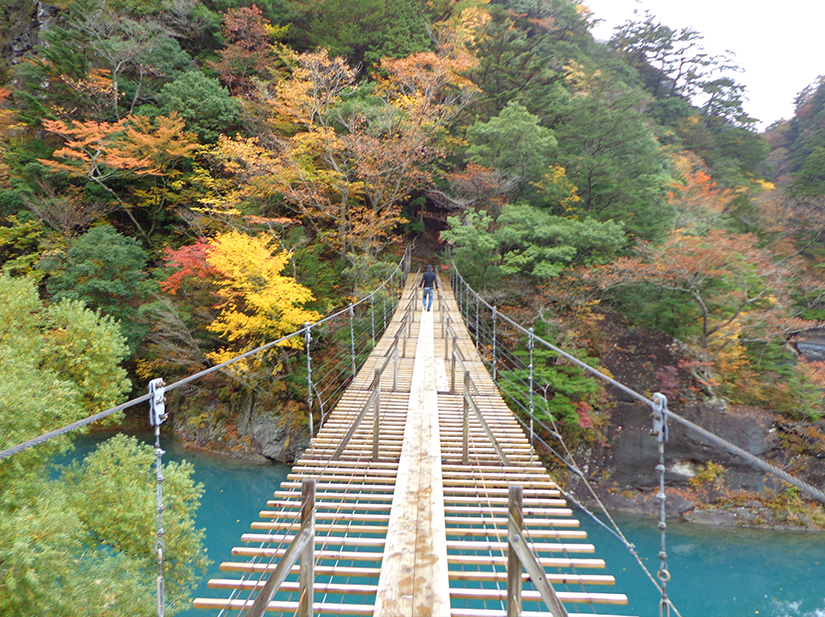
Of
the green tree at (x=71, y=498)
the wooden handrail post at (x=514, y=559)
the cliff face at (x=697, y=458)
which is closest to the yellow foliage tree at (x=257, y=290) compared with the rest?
the green tree at (x=71, y=498)

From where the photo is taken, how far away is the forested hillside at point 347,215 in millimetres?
7957

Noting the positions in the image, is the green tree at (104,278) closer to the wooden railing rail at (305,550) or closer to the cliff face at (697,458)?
the wooden railing rail at (305,550)

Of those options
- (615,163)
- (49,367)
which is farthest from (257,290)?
(615,163)

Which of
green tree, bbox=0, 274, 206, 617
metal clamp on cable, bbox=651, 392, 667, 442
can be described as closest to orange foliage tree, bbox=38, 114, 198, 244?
green tree, bbox=0, 274, 206, 617

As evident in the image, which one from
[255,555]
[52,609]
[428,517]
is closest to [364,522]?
[428,517]

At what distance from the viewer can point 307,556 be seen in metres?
1.49

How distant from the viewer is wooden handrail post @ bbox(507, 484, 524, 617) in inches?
56.9

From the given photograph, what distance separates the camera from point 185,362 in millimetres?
8742

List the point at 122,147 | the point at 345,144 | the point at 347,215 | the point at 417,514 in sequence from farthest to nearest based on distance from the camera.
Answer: the point at 347,215, the point at 122,147, the point at 345,144, the point at 417,514

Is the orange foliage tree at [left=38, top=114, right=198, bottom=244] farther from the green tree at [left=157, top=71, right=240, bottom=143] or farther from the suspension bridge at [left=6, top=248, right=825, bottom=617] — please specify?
the suspension bridge at [left=6, top=248, right=825, bottom=617]

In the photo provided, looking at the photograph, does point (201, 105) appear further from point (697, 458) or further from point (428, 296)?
point (697, 458)

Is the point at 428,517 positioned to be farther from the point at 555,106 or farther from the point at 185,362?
the point at 555,106

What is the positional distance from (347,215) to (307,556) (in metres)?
9.94

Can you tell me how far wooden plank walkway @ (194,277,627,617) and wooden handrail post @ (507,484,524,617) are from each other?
0.43ft
